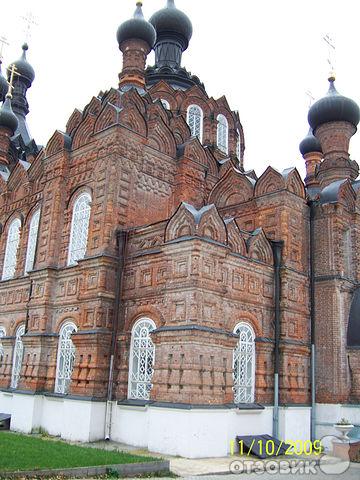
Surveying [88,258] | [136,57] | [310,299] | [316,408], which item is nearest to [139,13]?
[136,57]

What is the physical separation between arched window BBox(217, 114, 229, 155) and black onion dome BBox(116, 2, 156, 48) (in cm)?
347

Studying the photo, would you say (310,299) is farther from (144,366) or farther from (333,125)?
(333,125)

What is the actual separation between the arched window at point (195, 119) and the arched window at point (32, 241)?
5.13 meters

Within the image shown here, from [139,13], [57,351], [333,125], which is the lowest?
→ [57,351]

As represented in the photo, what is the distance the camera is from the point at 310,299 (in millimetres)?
11531

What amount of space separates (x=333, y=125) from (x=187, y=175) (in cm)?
427

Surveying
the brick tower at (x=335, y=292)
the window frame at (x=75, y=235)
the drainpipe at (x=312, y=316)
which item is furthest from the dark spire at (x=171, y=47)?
the drainpipe at (x=312, y=316)

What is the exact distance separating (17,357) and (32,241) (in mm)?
2803

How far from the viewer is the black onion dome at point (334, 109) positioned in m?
13.9

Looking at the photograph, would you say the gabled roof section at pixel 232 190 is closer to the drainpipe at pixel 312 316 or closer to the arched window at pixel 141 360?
the drainpipe at pixel 312 316

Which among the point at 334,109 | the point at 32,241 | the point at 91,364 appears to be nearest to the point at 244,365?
the point at 91,364

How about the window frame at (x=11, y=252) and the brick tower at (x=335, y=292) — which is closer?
the brick tower at (x=335, y=292)

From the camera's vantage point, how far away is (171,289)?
940 cm

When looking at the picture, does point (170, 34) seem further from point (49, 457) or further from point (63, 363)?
point (49, 457)
